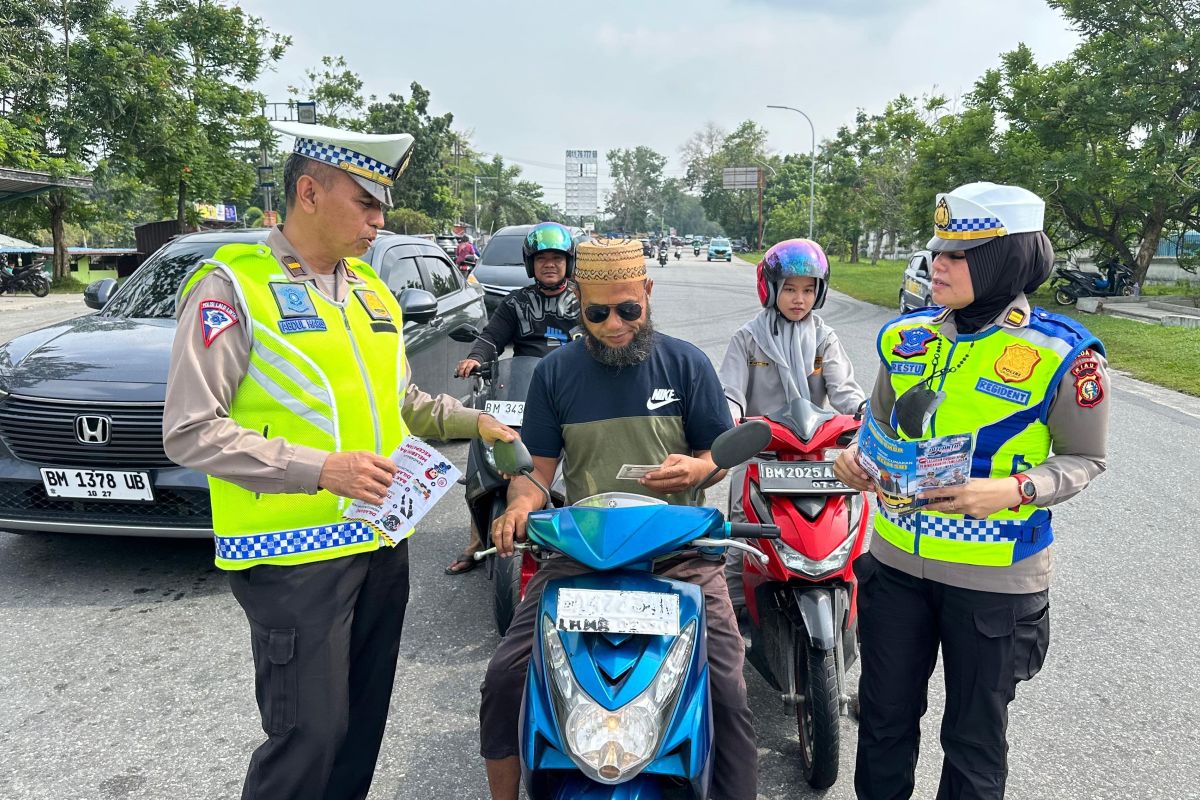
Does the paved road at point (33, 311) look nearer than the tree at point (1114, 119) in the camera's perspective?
Yes

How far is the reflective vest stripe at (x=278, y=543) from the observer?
2092 mm

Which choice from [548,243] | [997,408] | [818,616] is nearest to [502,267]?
[548,243]

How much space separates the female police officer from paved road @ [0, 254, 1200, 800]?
0.89 metres

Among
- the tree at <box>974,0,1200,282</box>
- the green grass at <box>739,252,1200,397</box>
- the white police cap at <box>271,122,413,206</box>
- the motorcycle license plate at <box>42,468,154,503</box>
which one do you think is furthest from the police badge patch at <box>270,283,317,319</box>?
the tree at <box>974,0,1200,282</box>

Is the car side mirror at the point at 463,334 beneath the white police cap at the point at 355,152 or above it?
beneath

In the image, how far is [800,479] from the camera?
3.01 meters

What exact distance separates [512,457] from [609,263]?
710 mm

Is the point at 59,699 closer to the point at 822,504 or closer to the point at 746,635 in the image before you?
the point at 746,635

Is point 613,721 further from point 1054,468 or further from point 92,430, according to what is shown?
point 92,430

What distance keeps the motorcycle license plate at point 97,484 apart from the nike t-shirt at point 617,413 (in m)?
2.49

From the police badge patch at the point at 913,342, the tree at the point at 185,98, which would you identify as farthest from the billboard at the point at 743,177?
the police badge patch at the point at 913,342

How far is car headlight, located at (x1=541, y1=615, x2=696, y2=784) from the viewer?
184 centimetres

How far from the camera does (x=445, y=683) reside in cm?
369

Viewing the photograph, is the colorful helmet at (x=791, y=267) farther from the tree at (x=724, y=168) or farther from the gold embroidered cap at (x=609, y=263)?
the tree at (x=724, y=168)
